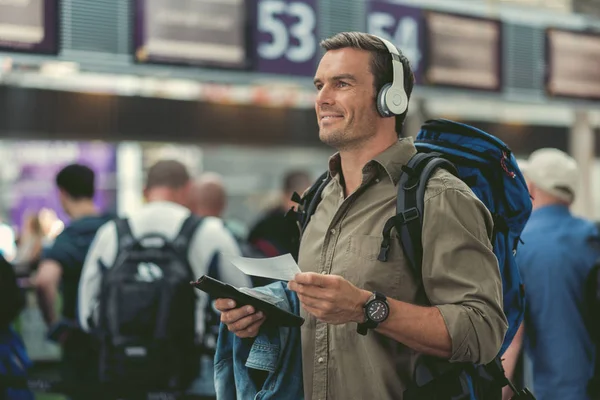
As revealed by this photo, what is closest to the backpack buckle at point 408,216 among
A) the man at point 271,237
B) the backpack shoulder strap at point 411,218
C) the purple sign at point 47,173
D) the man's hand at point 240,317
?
the backpack shoulder strap at point 411,218

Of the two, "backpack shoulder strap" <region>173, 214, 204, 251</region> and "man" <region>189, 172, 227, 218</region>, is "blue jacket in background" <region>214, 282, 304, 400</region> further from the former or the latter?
"man" <region>189, 172, 227, 218</region>

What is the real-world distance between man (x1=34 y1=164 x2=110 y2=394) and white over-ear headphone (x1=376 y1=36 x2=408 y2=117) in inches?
118

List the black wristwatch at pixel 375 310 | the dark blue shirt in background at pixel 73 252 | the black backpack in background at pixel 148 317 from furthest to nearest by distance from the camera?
1. the dark blue shirt in background at pixel 73 252
2. the black backpack in background at pixel 148 317
3. the black wristwatch at pixel 375 310

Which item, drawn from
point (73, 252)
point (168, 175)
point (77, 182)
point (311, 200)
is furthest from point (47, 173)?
point (311, 200)

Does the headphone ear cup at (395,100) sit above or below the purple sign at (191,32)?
below

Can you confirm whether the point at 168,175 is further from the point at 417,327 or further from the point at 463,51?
the point at 463,51

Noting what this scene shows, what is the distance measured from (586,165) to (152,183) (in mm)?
7431

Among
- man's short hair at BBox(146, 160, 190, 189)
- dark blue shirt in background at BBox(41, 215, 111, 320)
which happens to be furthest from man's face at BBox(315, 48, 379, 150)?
dark blue shirt in background at BBox(41, 215, 111, 320)

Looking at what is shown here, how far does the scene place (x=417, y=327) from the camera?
2172 millimetres

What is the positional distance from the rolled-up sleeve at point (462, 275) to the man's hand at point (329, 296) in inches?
8.8

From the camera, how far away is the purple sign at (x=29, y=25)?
17.6 ft

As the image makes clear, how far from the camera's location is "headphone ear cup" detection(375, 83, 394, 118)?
2438 millimetres

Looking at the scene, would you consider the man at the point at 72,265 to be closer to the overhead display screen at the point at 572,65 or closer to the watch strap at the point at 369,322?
the watch strap at the point at 369,322

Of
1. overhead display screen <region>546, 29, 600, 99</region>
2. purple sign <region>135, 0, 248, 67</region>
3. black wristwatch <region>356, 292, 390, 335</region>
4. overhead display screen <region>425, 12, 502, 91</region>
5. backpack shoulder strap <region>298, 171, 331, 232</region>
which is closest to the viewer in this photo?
black wristwatch <region>356, 292, 390, 335</region>
